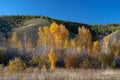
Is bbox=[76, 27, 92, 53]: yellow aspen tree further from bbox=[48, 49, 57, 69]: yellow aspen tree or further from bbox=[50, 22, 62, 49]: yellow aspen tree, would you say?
bbox=[48, 49, 57, 69]: yellow aspen tree

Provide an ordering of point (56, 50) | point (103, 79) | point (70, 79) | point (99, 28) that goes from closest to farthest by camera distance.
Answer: point (70, 79) < point (103, 79) < point (56, 50) < point (99, 28)

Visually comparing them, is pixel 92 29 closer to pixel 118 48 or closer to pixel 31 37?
pixel 31 37

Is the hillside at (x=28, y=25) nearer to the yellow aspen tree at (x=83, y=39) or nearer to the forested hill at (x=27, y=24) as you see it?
the forested hill at (x=27, y=24)

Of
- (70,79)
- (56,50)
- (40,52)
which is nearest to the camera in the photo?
(70,79)

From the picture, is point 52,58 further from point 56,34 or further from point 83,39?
→ point 83,39

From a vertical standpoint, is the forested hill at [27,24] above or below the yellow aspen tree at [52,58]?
above

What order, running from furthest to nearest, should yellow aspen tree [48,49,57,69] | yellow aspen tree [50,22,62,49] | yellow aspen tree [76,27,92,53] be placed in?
yellow aspen tree [50,22,62,49] → yellow aspen tree [76,27,92,53] → yellow aspen tree [48,49,57,69]

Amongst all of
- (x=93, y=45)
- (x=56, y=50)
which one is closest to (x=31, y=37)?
(x=93, y=45)

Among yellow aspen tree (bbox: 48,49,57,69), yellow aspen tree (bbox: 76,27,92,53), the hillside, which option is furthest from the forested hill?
yellow aspen tree (bbox: 48,49,57,69)

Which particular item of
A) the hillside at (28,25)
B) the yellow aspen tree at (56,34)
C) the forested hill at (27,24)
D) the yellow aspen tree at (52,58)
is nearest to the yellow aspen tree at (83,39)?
the yellow aspen tree at (56,34)

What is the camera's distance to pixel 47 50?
5822 cm

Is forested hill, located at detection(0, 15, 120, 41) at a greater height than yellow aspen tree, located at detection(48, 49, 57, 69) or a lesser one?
greater

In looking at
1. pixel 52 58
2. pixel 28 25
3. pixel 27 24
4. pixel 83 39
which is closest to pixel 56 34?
pixel 83 39

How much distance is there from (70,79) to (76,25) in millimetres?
164436
